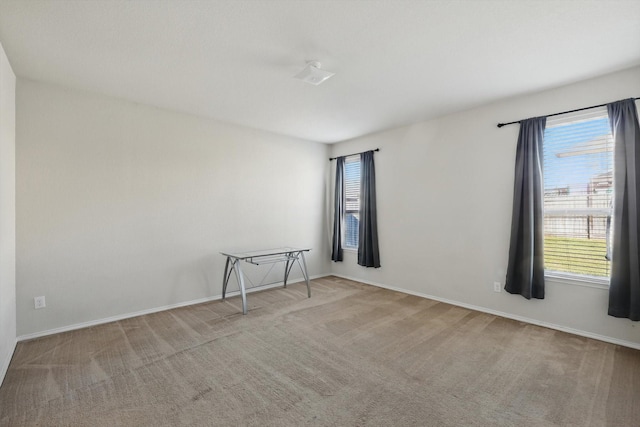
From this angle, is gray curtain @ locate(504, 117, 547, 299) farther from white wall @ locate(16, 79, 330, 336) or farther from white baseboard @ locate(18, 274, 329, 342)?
white baseboard @ locate(18, 274, 329, 342)

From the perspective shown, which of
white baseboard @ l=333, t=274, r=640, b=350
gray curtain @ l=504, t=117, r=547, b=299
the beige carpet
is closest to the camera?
the beige carpet

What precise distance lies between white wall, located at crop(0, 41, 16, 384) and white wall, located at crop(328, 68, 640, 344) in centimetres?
421

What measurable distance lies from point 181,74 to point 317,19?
1491 mm

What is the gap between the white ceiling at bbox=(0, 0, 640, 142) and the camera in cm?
185

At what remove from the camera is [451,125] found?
12.6 ft

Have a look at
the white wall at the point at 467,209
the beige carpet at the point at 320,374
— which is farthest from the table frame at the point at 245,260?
the white wall at the point at 467,209

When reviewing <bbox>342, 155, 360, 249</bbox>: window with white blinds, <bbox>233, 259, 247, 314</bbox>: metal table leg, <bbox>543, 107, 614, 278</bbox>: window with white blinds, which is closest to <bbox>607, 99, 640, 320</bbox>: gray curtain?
<bbox>543, 107, 614, 278</bbox>: window with white blinds

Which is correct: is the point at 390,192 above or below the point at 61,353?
above

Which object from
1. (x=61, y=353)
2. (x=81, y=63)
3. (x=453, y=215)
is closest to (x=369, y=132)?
(x=453, y=215)

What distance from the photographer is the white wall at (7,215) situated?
2.21m

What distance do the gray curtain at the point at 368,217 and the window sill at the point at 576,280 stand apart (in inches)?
87.6

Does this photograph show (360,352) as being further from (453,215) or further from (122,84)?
(122,84)

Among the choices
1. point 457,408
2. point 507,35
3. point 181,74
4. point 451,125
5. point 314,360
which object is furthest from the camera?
point 451,125

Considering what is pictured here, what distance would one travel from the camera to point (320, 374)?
7.25 ft
